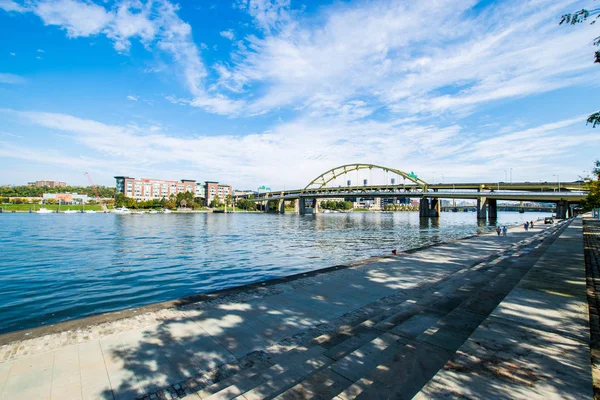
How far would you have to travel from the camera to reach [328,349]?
5.78m

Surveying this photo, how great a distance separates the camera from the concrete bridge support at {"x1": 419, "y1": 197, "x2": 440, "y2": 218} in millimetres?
107700

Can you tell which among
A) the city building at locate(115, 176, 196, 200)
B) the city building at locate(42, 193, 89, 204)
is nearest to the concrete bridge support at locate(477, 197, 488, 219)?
the city building at locate(115, 176, 196, 200)

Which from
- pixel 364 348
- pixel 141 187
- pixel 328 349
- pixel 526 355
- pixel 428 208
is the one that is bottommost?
pixel 328 349

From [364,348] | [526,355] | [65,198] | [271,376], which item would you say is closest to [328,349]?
[364,348]

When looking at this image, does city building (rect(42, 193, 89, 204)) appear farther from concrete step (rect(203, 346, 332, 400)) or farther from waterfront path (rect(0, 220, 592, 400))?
concrete step (rect(203, 346, 332, 400))

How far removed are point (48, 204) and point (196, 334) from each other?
204 m

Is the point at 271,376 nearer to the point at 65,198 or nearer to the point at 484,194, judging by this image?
the point at 484,194

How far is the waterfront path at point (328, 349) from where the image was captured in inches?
163

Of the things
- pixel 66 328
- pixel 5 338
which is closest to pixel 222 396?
pixel 66 328

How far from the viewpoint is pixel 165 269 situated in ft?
56.2

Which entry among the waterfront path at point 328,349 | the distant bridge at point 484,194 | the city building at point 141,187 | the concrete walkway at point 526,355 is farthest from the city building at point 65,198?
the concrete walkway at point 526,355

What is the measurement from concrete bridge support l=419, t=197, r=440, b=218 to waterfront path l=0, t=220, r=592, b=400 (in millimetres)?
105145

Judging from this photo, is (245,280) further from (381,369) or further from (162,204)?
(162,204)

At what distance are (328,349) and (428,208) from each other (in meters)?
113
